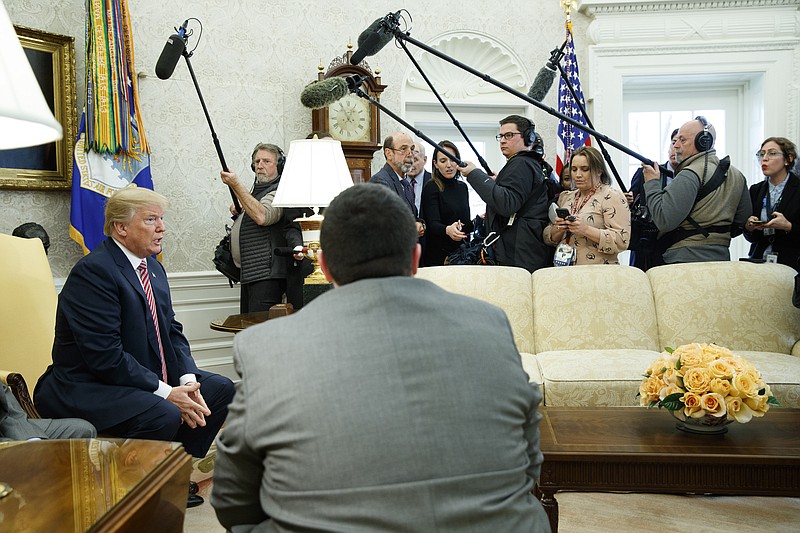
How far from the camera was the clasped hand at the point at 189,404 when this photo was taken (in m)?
2.44

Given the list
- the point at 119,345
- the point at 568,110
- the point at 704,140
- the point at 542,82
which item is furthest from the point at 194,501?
the point at 568,110

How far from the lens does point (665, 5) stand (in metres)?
5.37

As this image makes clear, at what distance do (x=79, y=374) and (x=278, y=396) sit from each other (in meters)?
1.58

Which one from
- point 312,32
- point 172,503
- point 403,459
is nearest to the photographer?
point 403,459

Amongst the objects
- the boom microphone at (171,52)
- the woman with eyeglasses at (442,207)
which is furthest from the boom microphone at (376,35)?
the woman with eyeglasses at (442,207)

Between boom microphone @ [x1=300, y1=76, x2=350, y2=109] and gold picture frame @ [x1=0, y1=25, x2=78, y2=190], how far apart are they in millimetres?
1611

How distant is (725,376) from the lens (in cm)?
215

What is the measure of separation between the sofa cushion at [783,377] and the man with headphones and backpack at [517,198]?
1.17 m

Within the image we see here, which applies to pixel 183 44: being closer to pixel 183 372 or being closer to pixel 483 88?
pixel 183 372

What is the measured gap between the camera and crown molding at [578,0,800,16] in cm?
534

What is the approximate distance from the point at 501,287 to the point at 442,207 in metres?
0.79

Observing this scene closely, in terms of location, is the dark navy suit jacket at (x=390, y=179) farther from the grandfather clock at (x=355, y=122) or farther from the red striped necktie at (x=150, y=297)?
the red striped necktie at (x=150, y=297)

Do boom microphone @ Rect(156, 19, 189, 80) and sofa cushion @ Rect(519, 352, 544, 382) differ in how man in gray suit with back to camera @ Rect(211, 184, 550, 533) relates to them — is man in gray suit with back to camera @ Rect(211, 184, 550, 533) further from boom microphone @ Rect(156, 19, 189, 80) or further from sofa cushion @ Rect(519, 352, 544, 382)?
boom microphone @ Rect(156, 19, 189, 80)

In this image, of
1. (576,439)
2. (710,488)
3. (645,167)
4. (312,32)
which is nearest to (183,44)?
(312,32)
